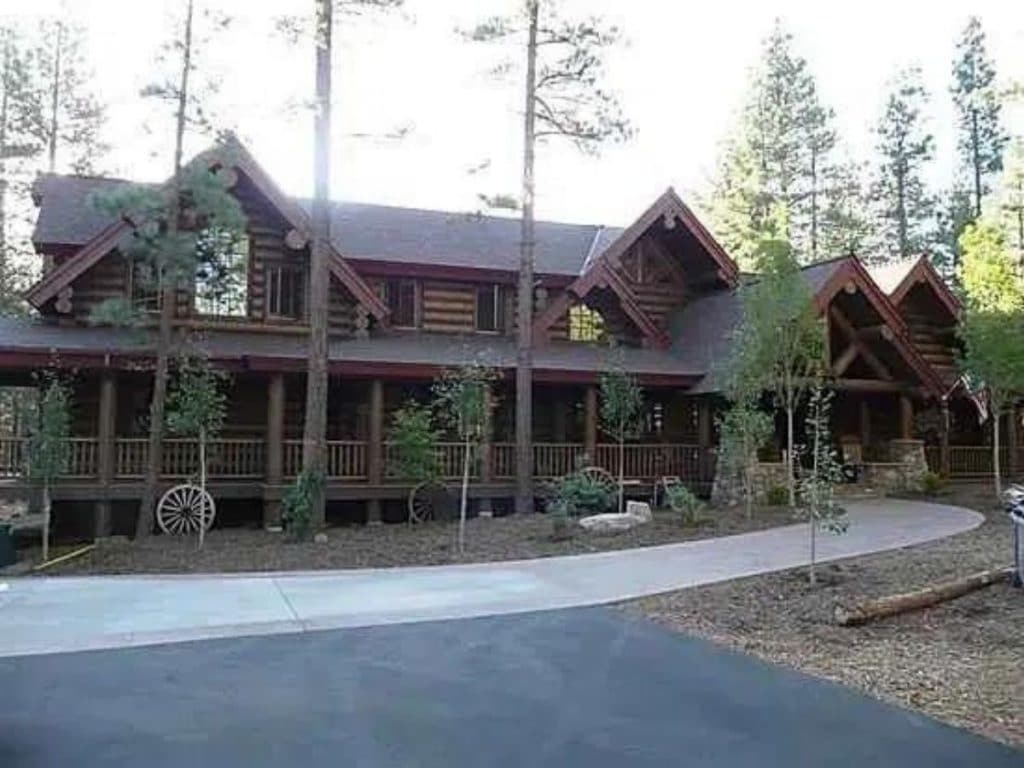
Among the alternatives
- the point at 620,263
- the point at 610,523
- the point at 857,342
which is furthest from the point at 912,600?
the point at 620,263

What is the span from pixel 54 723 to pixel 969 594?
813 cm

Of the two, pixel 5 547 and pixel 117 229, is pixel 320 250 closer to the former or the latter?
pixel 117 229

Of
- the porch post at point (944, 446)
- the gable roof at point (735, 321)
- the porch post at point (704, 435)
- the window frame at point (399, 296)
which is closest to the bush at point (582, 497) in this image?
the gable roof at point (735, 321)

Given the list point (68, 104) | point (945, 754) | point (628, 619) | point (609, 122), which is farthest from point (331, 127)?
point (68, 104)

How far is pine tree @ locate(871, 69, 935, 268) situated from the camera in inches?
1601

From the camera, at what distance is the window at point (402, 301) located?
21062 mm

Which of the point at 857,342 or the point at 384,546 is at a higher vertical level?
the point at 857,342

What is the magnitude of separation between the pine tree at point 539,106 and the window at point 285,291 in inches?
175

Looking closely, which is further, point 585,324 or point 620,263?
point 620,263

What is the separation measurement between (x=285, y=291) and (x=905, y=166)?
3072 cm

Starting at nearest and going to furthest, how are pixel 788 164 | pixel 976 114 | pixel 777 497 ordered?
pixel 777 497, pixel 976 114, pixel 788 164

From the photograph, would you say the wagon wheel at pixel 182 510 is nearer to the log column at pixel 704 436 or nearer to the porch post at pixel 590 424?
the porch post at pixel 590 424

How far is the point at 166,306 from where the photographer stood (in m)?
15.1

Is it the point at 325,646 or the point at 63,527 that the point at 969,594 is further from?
the point at 63,527
